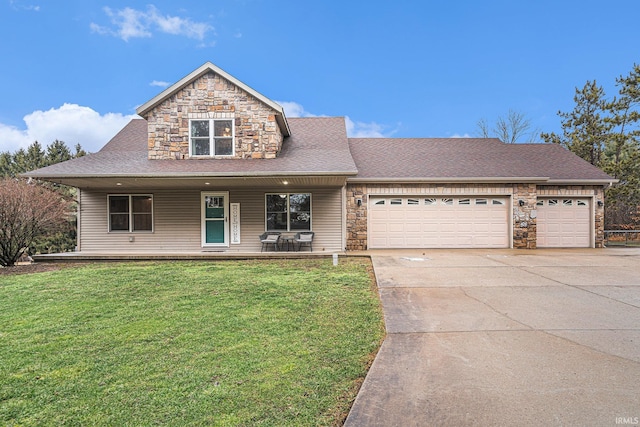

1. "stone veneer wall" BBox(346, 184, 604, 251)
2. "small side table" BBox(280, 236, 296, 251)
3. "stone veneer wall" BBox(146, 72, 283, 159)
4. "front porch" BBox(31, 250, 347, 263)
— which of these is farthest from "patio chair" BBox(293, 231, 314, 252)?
"stone veneer wall" BBox(146, 72, 283, 159)

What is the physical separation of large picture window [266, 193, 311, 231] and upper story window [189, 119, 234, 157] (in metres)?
2.28

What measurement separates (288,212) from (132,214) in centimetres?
559

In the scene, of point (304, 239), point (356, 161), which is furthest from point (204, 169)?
point (356, 161)

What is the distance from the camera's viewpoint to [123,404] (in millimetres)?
2406

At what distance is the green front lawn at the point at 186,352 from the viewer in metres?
2.34

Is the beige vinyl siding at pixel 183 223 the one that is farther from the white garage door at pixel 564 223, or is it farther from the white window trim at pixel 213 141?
the white garage door at pixel 564 223

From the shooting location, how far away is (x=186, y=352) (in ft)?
10.8

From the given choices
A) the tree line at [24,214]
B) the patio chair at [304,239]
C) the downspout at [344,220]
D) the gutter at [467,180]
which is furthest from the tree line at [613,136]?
the tree line at [24,214]

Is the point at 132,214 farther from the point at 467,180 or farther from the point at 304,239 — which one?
the point at 467,180

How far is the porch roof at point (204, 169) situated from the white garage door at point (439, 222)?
7.88 feet

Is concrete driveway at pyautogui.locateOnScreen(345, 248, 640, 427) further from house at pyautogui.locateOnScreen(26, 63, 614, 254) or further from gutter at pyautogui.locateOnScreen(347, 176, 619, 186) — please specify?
gutter at pyautogui.locateOnScreen(347, 176, 619, 186)

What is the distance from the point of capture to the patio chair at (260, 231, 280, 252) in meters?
10.6

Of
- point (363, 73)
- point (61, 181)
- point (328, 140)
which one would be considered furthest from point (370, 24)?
point (61, 181)

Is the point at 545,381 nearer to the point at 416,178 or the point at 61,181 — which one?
the point at 416,178
